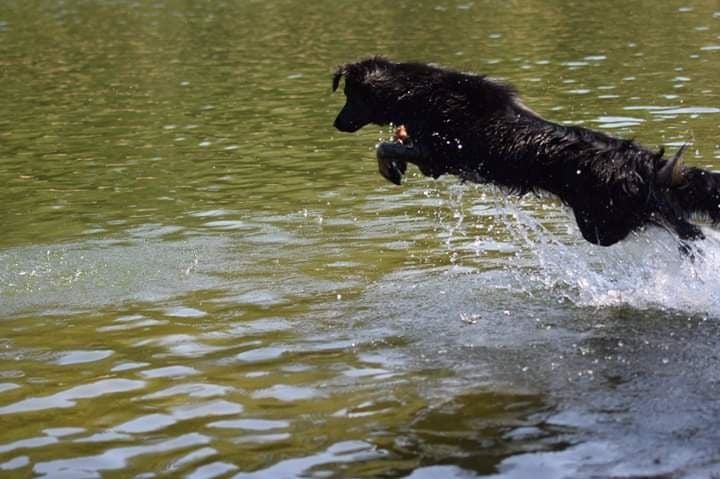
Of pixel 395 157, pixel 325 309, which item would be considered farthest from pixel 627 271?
pixel 325 309

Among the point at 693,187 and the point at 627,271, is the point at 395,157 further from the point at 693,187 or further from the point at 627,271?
the point at 693,187

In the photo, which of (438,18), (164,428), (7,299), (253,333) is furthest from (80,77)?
(164,428)

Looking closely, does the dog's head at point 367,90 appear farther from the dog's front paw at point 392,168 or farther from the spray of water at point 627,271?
the spray of water at point 627,271

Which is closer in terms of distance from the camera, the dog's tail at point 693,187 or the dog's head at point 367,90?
the dog's tail at point 693,187

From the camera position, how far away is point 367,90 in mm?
9641

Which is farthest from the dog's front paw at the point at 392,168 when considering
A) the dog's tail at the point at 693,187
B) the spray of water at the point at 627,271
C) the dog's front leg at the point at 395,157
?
the dog's tail at the point at 693,187

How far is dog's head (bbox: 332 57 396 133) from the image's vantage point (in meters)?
9.53

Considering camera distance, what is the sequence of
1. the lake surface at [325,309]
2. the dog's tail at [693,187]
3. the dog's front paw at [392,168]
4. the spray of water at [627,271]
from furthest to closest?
the dog's front paw at [392,168]
the spray of water at [627,271]
the dog's tail at [693,187]
the lake surface at [325,309]

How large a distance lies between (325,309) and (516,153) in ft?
5.73

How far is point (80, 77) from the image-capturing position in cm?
2289

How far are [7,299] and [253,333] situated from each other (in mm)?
2235

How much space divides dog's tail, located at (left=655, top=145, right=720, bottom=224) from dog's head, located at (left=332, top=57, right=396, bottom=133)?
2467 millimetres

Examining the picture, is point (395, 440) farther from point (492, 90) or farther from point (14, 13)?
point (14, 13)

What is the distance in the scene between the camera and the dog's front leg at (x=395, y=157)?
941 cm
